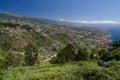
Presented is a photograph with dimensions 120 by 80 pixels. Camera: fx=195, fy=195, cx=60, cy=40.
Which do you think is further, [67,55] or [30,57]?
[30,57]

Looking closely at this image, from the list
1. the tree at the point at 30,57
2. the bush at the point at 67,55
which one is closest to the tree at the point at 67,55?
the bush at the point at 67,55

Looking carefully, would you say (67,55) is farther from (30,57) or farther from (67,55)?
(30,57)

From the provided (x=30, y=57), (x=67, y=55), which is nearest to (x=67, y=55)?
(x=67, y=55)

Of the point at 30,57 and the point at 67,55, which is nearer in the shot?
the point at 67,55

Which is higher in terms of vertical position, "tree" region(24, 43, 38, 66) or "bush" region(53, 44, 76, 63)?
"bush" region(53, 44, 76, 63)

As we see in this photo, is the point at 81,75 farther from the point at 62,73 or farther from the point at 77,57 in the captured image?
the point at 77,57

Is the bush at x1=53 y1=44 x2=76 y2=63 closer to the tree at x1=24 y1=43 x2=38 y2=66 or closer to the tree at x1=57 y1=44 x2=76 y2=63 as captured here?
the tree at x1=57 y1=44 x2=76 y2=63

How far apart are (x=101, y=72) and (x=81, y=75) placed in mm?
1607

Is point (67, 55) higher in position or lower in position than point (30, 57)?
higher

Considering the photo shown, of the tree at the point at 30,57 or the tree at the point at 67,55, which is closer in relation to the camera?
the tree at the point at 67,55

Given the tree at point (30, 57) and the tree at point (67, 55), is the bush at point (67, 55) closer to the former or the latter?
the tree at point (67, 55)

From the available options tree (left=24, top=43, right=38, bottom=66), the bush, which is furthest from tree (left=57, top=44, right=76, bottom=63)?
tree (left=24, top=43, right=38, bottom=66)

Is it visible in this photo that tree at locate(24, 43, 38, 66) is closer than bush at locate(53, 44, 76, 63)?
No

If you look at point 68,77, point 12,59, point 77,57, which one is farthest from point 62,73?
point 12,59
